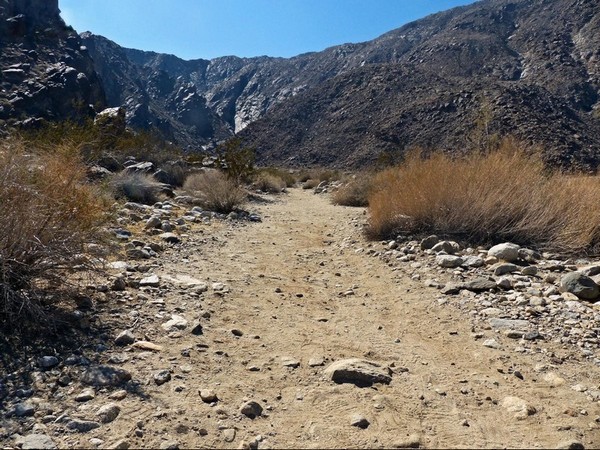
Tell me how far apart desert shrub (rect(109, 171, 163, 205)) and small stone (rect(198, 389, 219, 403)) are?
7.22m

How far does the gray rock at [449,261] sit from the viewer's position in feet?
16.9

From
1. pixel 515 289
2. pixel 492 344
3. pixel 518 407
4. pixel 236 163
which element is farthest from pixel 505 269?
pixel 236 163

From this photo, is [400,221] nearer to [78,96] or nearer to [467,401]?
[467,401]

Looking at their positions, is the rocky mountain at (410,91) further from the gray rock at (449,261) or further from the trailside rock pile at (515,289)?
the gray rock at (449,261)

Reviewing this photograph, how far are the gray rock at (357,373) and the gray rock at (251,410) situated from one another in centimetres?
54

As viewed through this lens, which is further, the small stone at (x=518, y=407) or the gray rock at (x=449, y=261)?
the gray rock at (x=449, y=261)

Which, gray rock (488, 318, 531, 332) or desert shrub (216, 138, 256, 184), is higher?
desert shrub (216, 138, 256, 184)

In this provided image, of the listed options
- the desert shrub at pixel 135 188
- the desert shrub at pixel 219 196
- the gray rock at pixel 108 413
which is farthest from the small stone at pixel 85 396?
the desert shrub at pixel 219 196

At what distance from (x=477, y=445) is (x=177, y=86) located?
9819cm

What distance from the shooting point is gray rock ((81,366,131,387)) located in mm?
2654

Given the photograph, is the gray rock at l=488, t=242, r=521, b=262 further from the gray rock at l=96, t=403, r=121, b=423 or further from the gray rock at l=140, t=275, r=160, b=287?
the gray rock at l=96, t=403, r=121, b=423

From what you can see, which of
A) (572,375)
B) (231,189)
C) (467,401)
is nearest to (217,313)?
(467,401)

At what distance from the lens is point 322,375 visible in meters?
2.89

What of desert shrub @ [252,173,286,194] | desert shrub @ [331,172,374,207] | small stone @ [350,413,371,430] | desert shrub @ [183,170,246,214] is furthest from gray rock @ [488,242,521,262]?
desert shrub @ [252,173,286,194]
